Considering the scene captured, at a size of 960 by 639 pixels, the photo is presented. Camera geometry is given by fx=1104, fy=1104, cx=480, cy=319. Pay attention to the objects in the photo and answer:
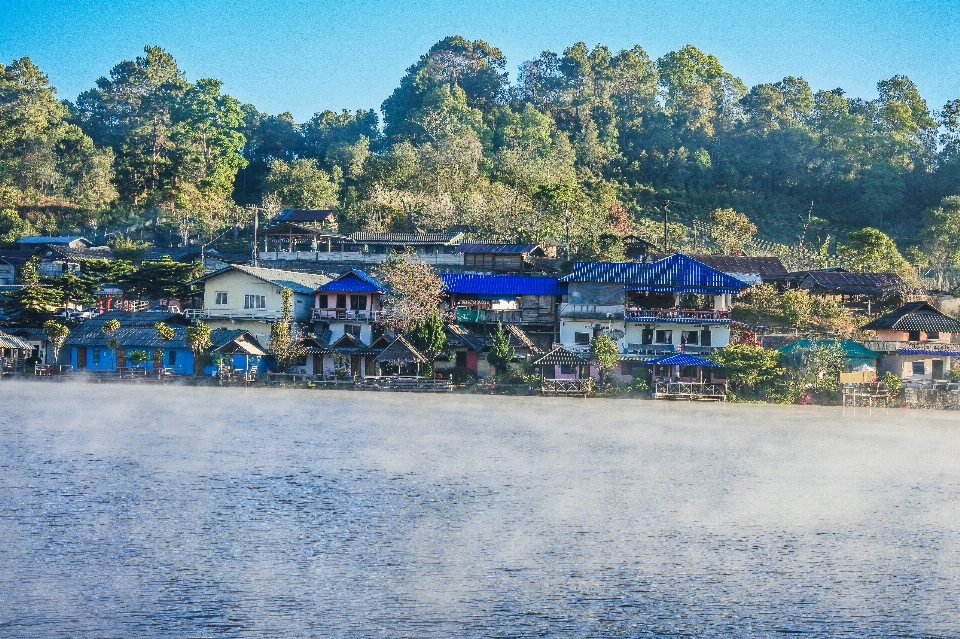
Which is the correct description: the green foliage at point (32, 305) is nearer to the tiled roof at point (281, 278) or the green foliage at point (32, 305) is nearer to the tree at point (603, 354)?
the tiled roof at point (281, 278)

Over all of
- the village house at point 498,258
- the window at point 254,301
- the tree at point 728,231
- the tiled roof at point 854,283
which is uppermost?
the tree at point 728,231

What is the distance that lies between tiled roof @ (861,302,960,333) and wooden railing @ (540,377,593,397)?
13.3 meters

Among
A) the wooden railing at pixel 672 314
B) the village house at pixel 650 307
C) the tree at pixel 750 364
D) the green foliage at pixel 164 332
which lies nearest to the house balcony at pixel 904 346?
the tree at pixel 750 364

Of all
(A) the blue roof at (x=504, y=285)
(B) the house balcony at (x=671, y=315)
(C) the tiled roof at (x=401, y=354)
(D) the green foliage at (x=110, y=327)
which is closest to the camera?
(C) the tiled roof at (x=401, y=354)

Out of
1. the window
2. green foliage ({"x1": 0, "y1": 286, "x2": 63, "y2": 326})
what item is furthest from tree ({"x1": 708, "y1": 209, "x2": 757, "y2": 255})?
green foliage ({"x1": 0, "y1": 286, "x2": 63, "y2": 326})

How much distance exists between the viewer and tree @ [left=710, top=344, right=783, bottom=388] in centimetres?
4119

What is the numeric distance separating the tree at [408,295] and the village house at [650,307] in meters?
5.75

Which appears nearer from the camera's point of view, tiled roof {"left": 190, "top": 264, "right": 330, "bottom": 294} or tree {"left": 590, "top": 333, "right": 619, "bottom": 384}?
tree {"left": 590, "top": 333, "right": 619, "bottom": 384}

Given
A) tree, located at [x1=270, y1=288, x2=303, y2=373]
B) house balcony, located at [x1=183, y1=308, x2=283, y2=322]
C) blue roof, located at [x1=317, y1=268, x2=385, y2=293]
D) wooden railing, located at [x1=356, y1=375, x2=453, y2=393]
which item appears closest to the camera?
wooden railing, located at [x1=356, y1=375, x2=453, y2=393]

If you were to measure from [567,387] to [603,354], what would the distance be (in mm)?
1961

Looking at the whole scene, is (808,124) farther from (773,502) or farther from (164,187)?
(773,502)

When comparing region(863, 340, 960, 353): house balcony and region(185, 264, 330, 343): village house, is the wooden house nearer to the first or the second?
region(185, 264, 330, 343): village house

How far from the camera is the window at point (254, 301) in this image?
5016 centimetres

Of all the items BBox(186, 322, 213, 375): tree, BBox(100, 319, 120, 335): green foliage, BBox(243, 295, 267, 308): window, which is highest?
BBox(243, 295, 267, 308): window
